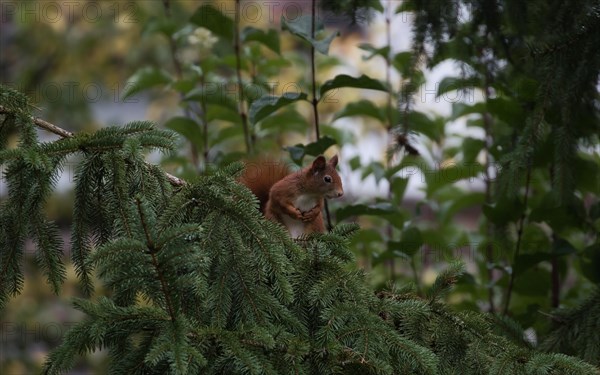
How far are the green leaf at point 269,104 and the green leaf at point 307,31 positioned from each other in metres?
0.12

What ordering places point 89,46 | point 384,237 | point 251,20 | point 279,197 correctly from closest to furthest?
point 279,197, point 384,237, point 251,20, point 89,46

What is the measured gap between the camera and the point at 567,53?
1576 mm

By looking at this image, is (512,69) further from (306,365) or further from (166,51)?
(166,51)

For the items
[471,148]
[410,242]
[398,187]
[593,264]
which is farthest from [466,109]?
[593,264]

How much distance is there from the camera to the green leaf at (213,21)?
79.9 inches

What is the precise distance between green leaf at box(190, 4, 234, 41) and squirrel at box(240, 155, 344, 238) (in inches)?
18.9

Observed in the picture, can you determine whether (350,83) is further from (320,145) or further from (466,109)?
(466,109)

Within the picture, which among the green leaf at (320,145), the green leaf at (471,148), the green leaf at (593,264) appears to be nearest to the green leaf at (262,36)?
the green leaf at (320,145)

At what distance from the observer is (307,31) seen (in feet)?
6.23

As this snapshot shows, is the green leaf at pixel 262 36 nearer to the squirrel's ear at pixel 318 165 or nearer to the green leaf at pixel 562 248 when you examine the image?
the squirrel's ear at pixel 318 165

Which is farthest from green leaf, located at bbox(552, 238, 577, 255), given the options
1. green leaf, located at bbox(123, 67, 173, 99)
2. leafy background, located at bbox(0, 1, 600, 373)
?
green leaf, located at bbox(123, 67, 173, 99)

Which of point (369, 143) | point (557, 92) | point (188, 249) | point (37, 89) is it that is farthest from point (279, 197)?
point (37, 89)

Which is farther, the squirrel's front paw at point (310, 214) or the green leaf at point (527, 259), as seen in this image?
the green leaf at point (527, 259)

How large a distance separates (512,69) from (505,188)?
43 centimetres
